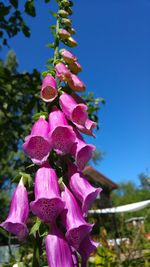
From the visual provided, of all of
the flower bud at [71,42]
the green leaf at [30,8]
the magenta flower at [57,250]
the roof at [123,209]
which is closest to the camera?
the magenta flower at [57,250]

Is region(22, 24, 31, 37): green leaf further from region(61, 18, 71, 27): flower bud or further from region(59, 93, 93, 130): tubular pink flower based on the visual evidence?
region(59, 93, 93, 130): tubular pink flower

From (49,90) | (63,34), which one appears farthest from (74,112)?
(63,34)

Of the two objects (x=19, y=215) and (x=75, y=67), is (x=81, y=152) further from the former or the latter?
(x=75, y=67)

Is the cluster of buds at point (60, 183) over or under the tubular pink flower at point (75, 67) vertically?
under

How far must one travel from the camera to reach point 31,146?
51.0 inches

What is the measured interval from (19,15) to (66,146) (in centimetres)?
362

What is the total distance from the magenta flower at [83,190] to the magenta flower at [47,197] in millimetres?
67

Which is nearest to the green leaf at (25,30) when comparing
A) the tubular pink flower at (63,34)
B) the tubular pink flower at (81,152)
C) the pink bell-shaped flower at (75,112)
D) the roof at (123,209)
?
the roof at (123,209)

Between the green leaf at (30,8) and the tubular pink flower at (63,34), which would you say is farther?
the green leaf at (30,8)

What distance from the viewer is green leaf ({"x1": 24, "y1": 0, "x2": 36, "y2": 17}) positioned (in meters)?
4.05

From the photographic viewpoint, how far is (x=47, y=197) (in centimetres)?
117

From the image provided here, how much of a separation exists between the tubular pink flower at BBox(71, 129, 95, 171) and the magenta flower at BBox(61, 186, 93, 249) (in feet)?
0.38

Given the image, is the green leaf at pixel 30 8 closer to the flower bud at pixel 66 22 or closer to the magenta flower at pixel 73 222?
the flower bud at pixel 66 22

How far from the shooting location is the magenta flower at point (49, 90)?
1412mm
